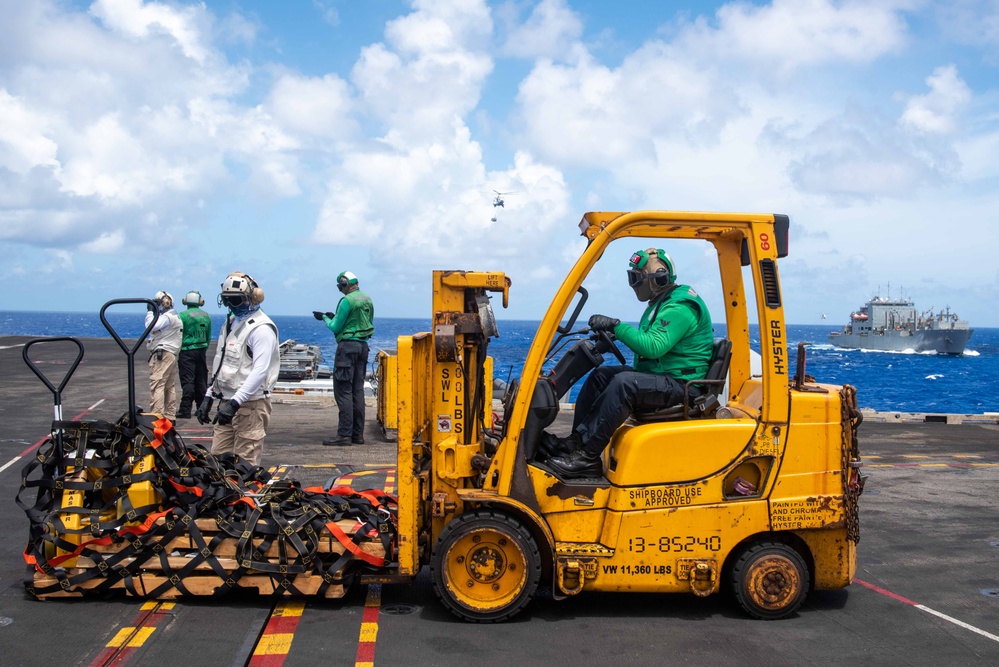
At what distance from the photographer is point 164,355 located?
1238 centimetres

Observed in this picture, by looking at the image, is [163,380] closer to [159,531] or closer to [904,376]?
[159,531]

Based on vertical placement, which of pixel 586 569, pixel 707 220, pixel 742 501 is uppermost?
pixel 707 220

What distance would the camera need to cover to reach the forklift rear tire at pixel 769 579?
540 cm

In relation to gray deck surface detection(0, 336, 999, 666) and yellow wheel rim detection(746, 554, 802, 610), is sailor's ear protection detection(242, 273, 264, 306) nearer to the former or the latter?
gray deck surface detection(0, 336, 999, 666)

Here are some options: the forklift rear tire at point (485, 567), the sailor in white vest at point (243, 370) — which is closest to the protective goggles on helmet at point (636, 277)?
the forklift rear tire at point (485, 567)

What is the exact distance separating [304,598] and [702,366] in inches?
122

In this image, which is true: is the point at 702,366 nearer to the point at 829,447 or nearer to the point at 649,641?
the point at 829,447

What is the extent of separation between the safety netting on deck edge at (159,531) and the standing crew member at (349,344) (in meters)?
5.28

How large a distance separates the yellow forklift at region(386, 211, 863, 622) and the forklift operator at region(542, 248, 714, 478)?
139 mm

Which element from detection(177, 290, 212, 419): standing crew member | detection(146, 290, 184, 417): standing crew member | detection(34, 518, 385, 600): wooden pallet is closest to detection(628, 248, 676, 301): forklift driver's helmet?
detection(34, 518, 385, 600): wooden pallet

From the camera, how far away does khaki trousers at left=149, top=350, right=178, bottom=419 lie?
1238 cm

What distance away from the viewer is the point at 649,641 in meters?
5.12

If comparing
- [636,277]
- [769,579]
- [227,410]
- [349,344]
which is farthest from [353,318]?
[769,579]

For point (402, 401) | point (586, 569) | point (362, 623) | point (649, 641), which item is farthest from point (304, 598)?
point (649, 641)
